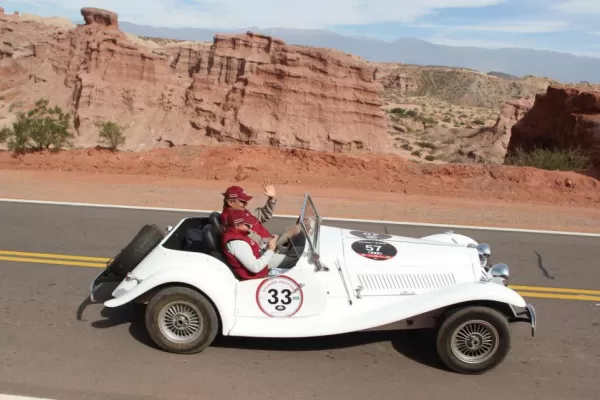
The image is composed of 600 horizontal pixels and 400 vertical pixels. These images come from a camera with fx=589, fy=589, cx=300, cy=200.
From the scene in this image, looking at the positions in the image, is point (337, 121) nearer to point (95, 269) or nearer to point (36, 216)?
point (36, 216)

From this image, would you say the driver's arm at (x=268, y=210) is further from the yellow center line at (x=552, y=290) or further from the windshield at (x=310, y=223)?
the yellow center line at (x=552, y=290)

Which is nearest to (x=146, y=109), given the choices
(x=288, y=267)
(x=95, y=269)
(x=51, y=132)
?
(x=51, y=132)

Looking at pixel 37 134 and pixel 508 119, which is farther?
pixel 508 119

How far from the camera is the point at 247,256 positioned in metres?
4.86

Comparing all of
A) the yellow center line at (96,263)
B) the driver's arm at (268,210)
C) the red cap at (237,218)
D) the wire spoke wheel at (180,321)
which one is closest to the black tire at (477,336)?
the red cap at (237,218)

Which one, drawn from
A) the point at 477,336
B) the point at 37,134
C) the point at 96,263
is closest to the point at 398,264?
the point at 477,336

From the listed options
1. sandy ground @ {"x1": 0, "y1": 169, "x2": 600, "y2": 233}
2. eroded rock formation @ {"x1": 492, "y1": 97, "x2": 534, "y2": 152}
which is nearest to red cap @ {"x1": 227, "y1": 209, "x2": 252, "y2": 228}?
sandy ground @ {"x1": 0, "y1": 169, "x2": 600, "y2": 233}

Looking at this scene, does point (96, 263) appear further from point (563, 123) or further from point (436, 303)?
point (563, 123)

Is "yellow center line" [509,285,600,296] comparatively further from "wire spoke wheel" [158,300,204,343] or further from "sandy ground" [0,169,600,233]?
"wire spoke wheel" [158,300,204,343]

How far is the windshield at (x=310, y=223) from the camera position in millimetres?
5020

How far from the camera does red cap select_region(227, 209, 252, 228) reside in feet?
16.3

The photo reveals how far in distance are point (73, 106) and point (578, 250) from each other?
3635cm

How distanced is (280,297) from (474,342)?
1604 mm

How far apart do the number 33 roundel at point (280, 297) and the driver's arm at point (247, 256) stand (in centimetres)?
15
